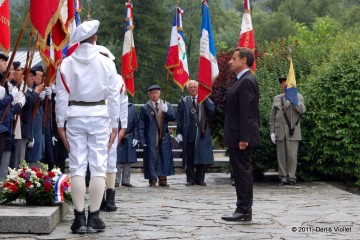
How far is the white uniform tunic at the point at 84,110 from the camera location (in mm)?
9039

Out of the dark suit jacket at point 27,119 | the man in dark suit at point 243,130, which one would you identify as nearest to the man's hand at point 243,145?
the man in dark suit at point 243,130

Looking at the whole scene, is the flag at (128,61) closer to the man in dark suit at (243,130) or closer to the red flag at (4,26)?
the red flag at (4,26)

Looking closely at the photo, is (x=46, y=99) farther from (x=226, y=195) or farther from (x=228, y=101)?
(x=228, y=101)

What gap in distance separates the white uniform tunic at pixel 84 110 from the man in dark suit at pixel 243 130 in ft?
5.96

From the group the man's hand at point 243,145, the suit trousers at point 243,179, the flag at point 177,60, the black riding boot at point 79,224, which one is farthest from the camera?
the flag at point 177,60

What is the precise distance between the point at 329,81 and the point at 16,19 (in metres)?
64.4

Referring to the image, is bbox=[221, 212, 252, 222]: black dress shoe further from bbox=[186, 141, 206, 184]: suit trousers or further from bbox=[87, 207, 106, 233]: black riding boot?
bbox=[186, 141, 206, 184]: suit trousers

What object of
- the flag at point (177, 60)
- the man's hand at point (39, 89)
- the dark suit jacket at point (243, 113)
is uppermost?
the flag at point (177, 60)

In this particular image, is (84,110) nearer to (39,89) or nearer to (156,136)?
(39,89)

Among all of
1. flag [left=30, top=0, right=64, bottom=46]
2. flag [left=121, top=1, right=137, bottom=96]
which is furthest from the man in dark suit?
flag [left=121, top=1, right=137, bottom=96]

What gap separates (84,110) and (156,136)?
8.30 m

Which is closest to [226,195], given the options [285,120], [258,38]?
[285,120]

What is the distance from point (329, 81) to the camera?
678 inches

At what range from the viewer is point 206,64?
683 inches
